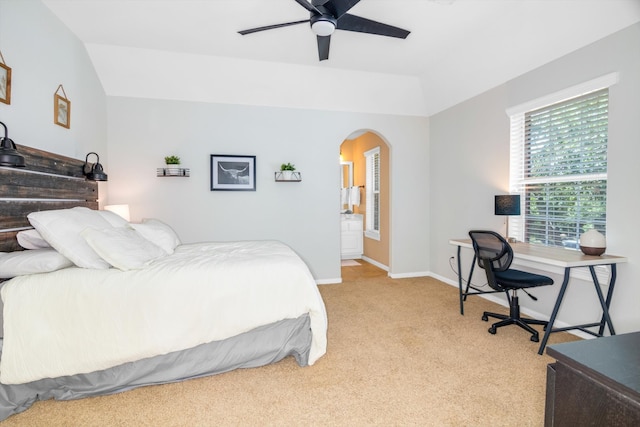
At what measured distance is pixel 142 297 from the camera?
191 cm

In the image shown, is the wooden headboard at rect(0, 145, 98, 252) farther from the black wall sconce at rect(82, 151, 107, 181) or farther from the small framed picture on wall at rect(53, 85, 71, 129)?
the small framed picture on wall at rect(53, 85, 71, 129)

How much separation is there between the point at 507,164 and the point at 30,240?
171 inches

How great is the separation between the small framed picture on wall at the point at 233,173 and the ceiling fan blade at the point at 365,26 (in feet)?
7.33

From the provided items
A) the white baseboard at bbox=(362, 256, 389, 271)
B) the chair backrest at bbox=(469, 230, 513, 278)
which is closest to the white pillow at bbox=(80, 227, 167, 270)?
the chair backrest at bbox=(469, 230, 513, 278)

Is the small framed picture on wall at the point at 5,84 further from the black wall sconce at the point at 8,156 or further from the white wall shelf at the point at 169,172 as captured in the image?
the white wall shelf at the point at 169,172

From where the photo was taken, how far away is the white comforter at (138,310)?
1.77 m

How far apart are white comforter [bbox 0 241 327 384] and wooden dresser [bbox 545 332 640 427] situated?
1611 mm

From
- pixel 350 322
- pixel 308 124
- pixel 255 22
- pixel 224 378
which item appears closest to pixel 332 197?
pixel 308 124

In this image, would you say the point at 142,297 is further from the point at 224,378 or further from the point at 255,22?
the point at 255,22

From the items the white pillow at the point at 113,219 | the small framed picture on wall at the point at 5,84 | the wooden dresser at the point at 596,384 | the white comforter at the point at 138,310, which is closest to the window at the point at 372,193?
the white comforter at the point at 138,310

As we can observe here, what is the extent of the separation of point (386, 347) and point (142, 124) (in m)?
3.81

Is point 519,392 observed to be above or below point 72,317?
below

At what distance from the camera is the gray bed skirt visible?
1.82 meters

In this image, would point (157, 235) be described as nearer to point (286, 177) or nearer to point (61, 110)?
point (61, 110)
